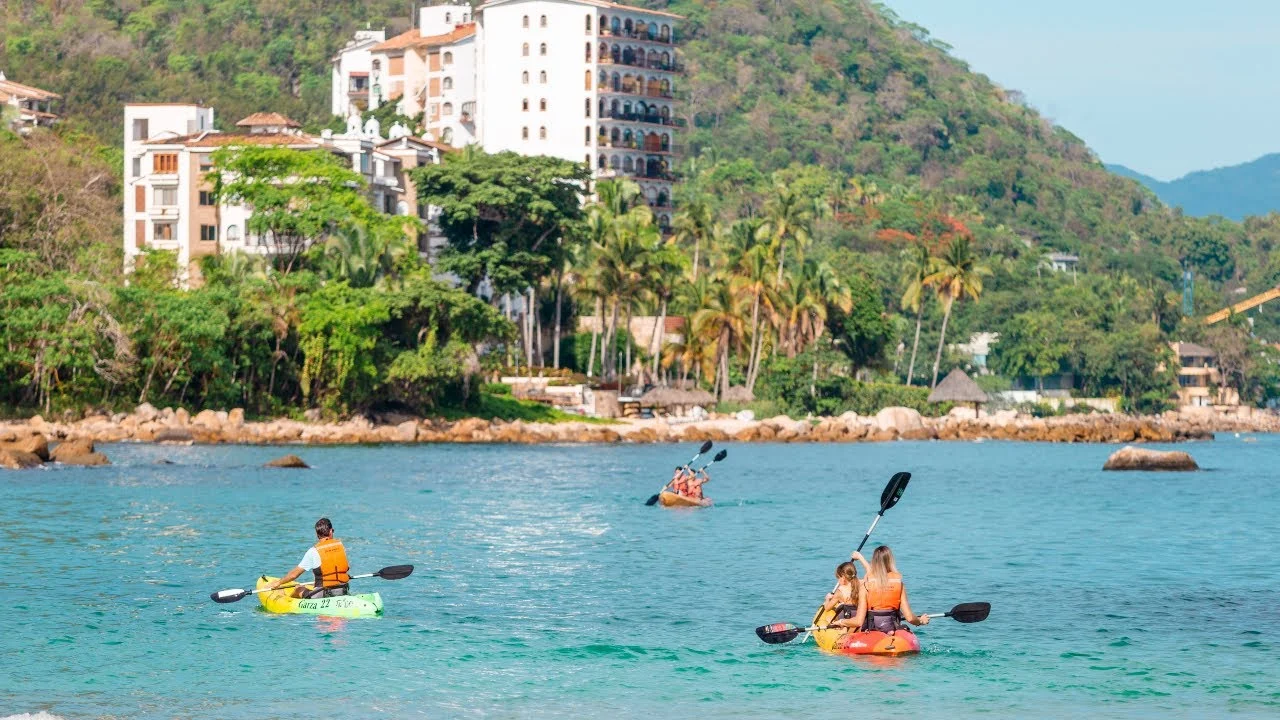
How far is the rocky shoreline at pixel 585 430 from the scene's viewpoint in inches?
2948

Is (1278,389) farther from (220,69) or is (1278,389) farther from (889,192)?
(220,69)

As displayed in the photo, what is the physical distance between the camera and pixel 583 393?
99.9 m

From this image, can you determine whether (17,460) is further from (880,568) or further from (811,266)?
(811,266)

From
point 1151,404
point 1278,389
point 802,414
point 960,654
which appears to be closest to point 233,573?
point 960,654

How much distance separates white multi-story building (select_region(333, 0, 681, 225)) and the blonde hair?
380ft

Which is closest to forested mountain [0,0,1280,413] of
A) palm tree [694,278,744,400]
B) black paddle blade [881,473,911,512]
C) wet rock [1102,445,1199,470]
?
palm tree [694,278,744,400]

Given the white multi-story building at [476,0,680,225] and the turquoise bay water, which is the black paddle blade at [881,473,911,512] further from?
the white multi-story building at [476,0,680,225]

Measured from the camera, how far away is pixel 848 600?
82.1 ft

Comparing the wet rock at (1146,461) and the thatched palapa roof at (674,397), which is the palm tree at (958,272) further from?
the wet rock at (1146,461)

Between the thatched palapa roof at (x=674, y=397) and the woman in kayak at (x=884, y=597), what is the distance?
7553 cm

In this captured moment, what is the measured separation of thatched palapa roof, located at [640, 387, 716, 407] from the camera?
3969 inches

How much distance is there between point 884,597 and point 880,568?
57 centimetres

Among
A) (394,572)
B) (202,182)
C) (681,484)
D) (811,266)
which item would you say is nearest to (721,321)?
(811,266)

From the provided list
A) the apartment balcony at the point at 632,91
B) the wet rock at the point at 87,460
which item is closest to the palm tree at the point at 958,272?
the apartment balcony at the point at 632,91
